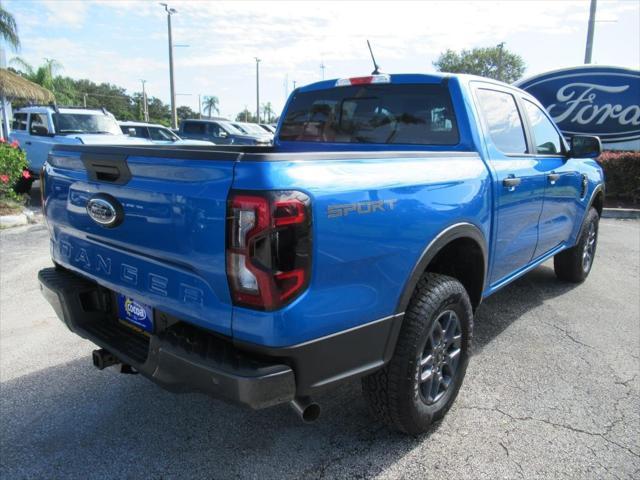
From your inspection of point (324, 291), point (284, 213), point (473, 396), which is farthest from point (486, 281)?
point (284, 213)

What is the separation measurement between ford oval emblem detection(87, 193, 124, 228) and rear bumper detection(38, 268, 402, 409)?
1.53 feet

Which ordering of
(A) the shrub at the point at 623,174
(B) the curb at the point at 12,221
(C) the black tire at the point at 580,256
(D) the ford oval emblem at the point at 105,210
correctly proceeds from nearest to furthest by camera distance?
1. (D) the ford oval emblem at the point at 105,210
2. (C) the black tire at the point at 580,256
3. (B) the curb at the point at 12,221
4. (A) the shrub at the point at 623,174

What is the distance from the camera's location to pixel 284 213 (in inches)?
69.2

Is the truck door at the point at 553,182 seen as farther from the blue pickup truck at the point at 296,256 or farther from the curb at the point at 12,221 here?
the curb at the point at 12,221

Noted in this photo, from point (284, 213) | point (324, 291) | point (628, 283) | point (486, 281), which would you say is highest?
point (284, 213)

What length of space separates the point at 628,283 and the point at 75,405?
557 centimetres

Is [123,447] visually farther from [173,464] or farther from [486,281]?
[486,281]

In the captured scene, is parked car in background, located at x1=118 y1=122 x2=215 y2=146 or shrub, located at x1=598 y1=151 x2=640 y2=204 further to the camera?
parked car in background, located at x1=118 y1=122 x2=215 y2=146

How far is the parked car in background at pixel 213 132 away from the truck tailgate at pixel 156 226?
16.7 m

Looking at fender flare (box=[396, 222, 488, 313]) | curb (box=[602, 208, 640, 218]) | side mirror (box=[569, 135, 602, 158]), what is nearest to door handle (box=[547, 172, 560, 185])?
side mirror (box=[569, 135, 602, 158])

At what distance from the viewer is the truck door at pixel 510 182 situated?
10.4ft

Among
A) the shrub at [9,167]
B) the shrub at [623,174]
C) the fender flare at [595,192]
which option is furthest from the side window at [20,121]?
the shrub at [623,174]

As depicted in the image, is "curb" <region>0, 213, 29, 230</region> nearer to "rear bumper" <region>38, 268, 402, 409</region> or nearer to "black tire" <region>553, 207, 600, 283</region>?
"rear bumper" <region>38, 268, 402, 409</region>

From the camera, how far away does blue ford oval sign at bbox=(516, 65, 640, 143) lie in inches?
496
